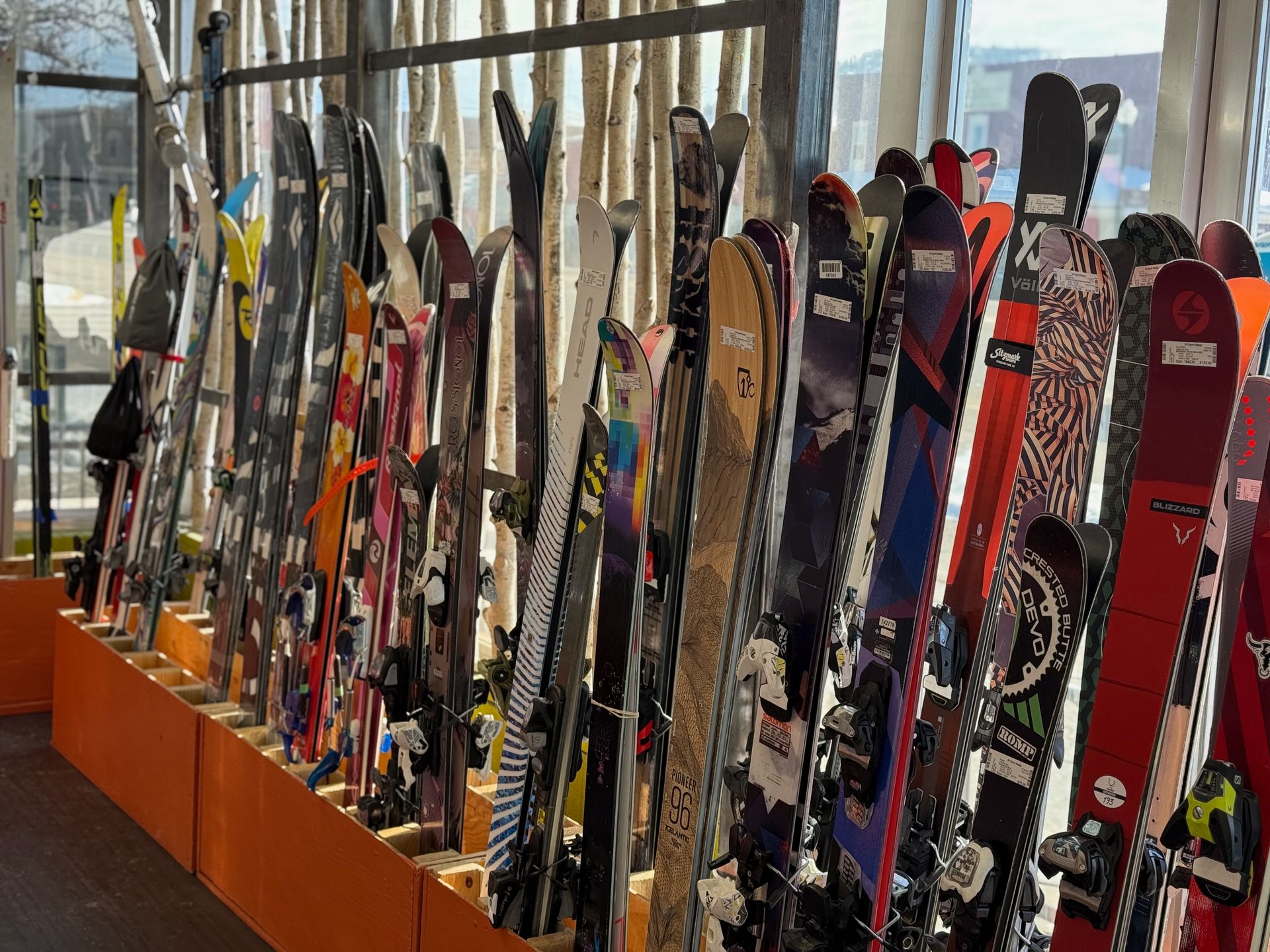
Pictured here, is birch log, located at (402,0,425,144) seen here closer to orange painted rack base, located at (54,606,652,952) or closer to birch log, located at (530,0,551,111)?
birch log, located at (530,0,551,111)

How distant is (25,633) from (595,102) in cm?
278

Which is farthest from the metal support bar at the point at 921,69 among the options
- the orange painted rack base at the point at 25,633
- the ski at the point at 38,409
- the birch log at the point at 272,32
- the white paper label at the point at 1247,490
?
the orange painted rack base at the point at 25,633

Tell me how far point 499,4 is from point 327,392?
3.34ft

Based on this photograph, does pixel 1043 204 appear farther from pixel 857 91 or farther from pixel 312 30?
pixel 312 30

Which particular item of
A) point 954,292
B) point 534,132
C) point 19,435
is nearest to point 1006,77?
point 534,132

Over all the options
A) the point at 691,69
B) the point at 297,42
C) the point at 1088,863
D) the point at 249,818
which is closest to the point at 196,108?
the point at 297,42

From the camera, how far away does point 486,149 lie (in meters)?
3.42

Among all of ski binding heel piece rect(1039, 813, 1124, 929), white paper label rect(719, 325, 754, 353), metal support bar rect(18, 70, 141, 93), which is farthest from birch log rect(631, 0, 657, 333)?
metal support bar rect(18, 70, 141, 93)

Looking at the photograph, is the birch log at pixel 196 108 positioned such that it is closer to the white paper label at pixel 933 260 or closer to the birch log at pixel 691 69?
the birch log at pixel 691 69

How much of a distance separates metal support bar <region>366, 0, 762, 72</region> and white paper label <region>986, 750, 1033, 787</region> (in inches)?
47.2

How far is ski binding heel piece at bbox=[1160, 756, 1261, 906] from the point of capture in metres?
1.45

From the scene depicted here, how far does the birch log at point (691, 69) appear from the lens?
8.61ft

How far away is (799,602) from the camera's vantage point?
1840 millimetres

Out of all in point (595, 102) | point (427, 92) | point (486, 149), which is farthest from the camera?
point (427, 92)
